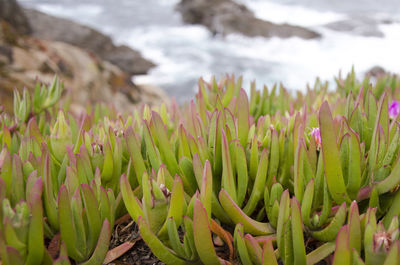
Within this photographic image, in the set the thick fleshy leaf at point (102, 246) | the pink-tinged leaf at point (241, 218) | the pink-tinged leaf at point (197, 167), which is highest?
the pink-tinged leaf at point (197, 167)

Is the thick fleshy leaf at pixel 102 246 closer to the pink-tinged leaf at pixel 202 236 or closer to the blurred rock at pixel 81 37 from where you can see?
the pink-tinged leaf at pixel 202 236

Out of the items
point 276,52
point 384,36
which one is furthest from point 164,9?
point 384,36

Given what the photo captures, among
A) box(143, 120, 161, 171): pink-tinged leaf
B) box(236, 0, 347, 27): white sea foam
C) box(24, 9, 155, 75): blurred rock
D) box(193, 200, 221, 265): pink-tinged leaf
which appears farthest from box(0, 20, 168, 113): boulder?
box(236, 0, 347, 27): white sea foam

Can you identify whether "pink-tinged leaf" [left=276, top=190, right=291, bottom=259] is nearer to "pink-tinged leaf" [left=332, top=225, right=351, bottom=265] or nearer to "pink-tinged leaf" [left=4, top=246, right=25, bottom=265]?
"pink-tinged leaf" [left=332, top=225, right=351, bottom=265]

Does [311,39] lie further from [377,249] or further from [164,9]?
[377,249]

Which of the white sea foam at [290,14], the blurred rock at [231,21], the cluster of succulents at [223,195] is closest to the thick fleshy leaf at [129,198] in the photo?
the cluster of succulents at [223,195]
